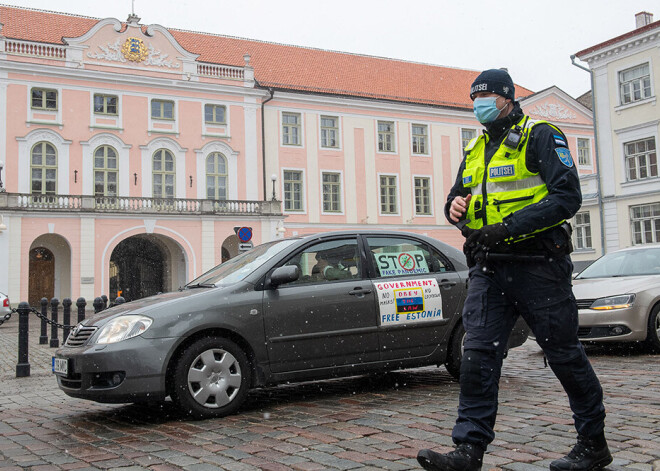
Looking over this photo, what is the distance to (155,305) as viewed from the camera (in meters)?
5.59

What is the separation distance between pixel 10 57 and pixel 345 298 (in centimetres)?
2907

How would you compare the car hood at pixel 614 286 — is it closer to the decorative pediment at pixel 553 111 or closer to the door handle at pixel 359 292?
the door handle at pixel 359 292

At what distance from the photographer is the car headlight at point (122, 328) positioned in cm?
538

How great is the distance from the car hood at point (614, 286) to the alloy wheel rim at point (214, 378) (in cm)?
547

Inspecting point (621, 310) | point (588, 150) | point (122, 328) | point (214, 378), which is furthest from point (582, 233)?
point (122, 328)

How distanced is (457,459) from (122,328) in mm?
3142

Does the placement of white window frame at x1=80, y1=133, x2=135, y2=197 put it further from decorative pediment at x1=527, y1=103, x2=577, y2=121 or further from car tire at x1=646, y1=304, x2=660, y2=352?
car tire at x1=646, y1=304, x2=660, y2=352

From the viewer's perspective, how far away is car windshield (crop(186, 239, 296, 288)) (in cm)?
615

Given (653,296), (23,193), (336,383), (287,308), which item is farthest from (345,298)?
(23,193)

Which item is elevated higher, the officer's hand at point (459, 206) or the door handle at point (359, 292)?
the officer's hand at point (459, 206)

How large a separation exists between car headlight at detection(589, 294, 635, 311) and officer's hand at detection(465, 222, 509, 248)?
6.08 m

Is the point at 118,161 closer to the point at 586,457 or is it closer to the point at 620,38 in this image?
the point at 620,38

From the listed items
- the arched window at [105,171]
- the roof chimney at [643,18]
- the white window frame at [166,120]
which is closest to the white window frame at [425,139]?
the roof chimney at [643,18]

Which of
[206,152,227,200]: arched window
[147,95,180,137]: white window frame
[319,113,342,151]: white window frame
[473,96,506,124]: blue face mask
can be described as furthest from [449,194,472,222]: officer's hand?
[319,113,342,151]: white window frame
